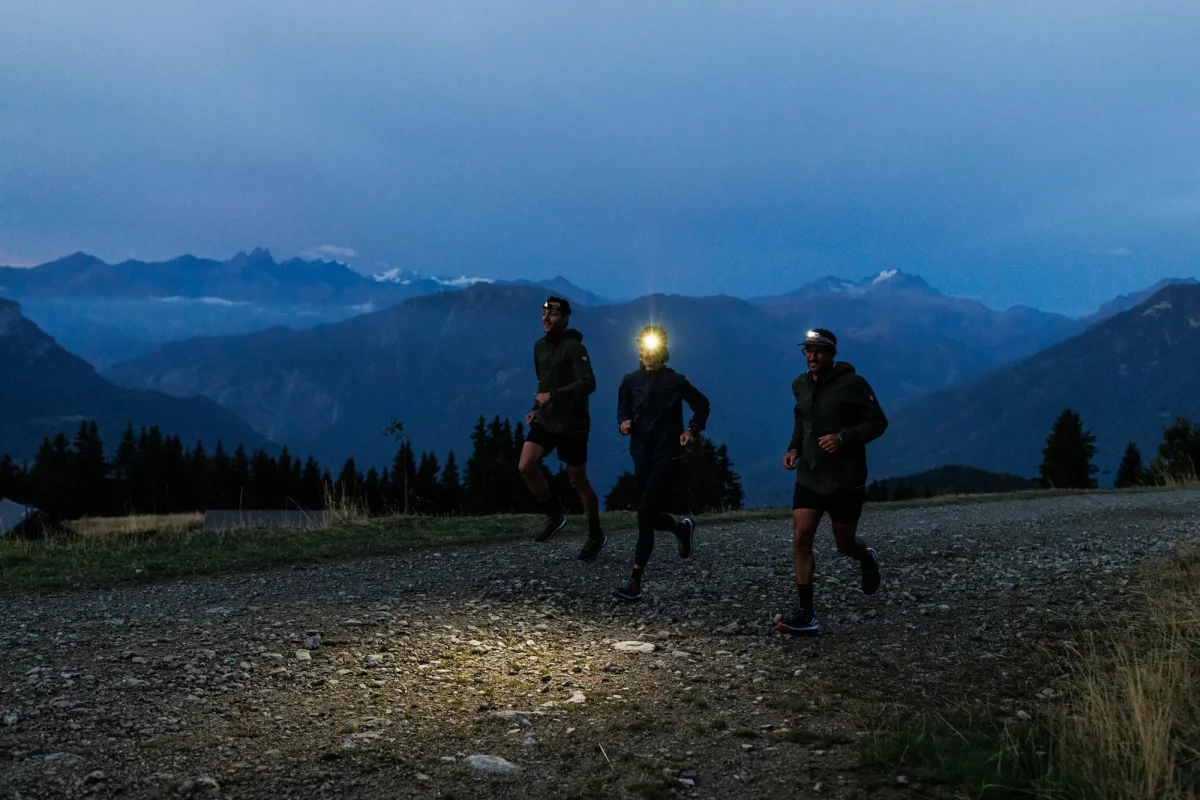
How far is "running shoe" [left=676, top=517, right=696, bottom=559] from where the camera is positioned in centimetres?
1019

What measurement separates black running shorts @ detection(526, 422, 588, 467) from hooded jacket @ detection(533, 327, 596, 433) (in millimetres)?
81

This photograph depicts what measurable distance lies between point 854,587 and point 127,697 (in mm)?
→ 6418

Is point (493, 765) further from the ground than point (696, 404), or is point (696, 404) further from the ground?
point (696, 404)

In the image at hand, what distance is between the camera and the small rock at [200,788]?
4.25 m

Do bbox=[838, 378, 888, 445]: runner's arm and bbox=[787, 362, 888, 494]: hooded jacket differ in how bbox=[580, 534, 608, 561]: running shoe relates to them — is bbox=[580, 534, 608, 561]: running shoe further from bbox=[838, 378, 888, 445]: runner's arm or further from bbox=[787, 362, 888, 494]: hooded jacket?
bbox=[838, 378, 888, 445]: runner's arm

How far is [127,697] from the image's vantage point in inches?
214

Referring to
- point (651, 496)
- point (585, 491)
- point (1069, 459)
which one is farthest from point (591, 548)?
point (1069, 459)

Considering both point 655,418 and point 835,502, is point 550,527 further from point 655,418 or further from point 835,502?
point 835,502

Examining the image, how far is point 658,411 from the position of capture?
9242 millimetres

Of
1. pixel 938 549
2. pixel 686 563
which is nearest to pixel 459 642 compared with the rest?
pixel 686 563

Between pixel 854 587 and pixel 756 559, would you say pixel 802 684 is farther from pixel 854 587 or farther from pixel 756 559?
pixel 756 559

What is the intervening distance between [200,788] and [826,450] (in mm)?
4955

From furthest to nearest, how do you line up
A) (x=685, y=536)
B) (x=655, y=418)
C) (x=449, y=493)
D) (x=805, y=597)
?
(x=449, y=493), (x=685, y=536), (x=655, y=418), (x=805, y=597)

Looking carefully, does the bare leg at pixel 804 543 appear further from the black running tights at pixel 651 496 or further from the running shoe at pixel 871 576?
the black running tights at pixel 651 496
